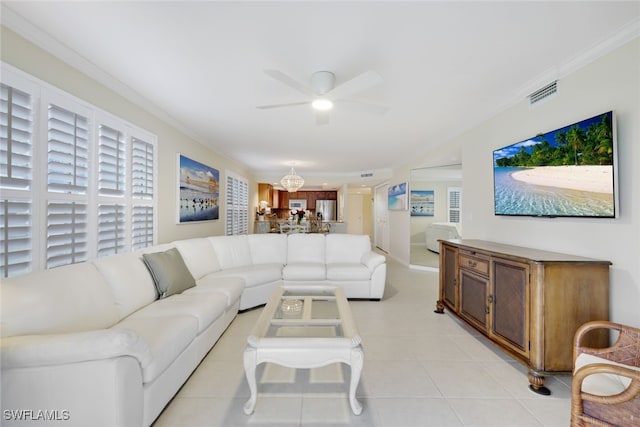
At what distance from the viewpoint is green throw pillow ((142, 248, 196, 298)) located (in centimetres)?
244

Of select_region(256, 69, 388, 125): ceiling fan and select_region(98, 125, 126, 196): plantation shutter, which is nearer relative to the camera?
select_region(256, 69, 388, 125): ceiling fan

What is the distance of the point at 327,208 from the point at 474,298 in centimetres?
908

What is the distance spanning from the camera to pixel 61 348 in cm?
116

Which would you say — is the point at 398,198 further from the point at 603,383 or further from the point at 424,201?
the point at 603,383

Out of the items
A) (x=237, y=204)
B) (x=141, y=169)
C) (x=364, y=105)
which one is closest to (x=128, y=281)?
(x=141, y=169)

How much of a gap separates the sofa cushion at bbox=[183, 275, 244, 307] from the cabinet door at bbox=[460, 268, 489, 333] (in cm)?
245

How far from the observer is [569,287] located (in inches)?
72.8

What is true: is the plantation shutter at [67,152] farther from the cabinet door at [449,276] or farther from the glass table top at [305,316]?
the cabinet door at [449,276]

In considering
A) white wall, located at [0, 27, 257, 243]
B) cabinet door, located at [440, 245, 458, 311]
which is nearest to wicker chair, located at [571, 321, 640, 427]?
cabinet door, located at [440, 245, 458, 311]

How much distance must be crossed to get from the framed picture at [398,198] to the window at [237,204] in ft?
12.8

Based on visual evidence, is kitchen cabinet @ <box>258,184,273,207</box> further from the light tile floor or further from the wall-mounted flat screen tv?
the wall-mounted flat screen tv

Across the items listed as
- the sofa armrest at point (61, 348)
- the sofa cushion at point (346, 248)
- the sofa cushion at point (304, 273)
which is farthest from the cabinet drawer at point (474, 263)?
the sofa armrest at point (61, 348)

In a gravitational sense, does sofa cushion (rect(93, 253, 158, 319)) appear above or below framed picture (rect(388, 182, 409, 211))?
below

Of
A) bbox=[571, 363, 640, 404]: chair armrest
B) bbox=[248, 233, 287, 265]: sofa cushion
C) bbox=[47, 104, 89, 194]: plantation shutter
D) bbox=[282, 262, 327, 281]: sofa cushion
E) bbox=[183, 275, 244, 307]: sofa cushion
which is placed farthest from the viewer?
bbox=[248, 233, 287, 265]: sofa cushion
